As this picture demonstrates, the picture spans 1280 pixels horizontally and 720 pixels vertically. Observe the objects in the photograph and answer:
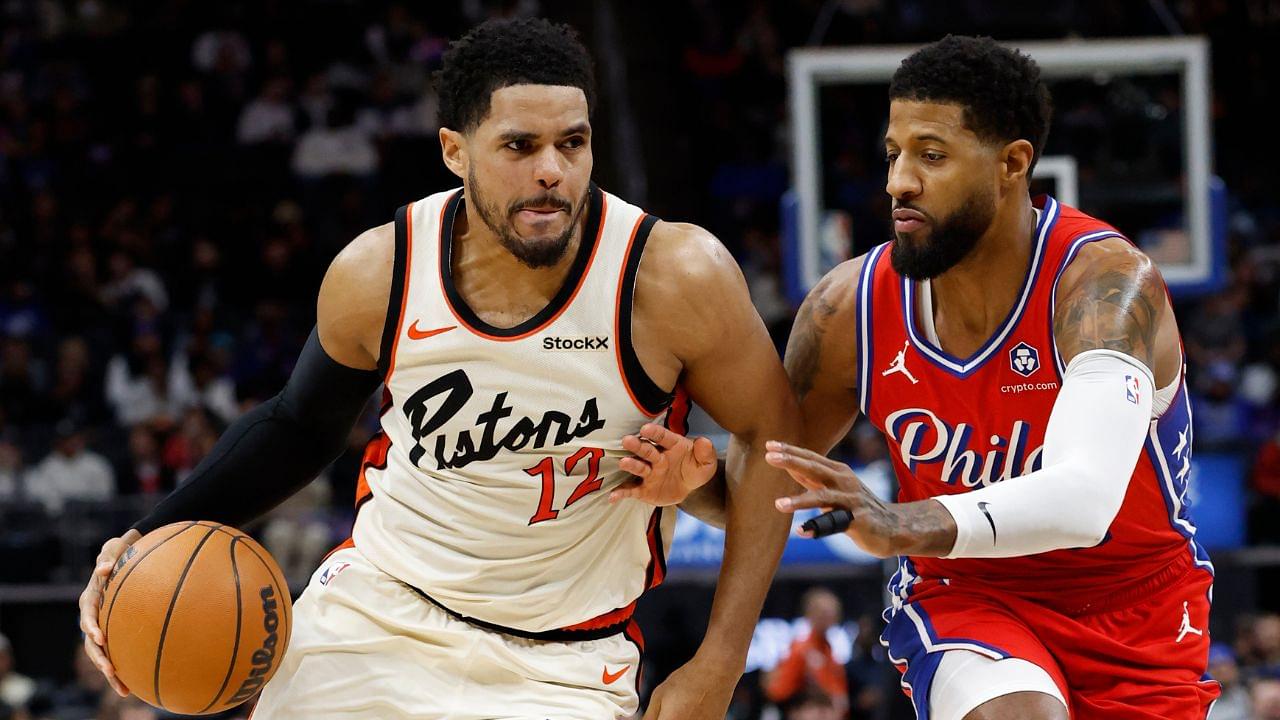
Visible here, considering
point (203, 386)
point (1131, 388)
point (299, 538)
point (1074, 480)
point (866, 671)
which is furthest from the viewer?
point (203, 386)

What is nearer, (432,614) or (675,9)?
(432,614)

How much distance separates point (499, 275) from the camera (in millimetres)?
3793

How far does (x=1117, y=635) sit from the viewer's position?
3.76m

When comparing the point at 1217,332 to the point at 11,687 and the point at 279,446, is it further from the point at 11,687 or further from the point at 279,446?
the point at 279,446

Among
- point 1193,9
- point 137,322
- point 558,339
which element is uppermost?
point 1193,9

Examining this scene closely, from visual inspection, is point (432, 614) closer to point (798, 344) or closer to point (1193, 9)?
point (798, 344)

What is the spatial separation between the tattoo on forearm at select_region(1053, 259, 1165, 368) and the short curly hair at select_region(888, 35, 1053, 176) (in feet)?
1.17

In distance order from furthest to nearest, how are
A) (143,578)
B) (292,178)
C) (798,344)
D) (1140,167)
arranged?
(292,178) → (1140,167) → (798,344) → (143,578)

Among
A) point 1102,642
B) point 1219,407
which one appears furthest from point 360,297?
point 1219,407

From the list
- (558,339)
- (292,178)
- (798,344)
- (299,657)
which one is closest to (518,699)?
(299,657)

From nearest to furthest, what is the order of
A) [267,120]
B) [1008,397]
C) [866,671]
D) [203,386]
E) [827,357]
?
[1008,397] < [827,357] < [866,671] < [203,386] < [267,120]

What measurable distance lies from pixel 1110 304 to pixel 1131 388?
0.25 meters

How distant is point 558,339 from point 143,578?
1.10 meters

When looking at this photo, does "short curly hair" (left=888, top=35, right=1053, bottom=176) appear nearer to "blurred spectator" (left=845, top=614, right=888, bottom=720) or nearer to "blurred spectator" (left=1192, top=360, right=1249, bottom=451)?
"blurred spectator" (left=845, top=614, right=888, bottom=720)
